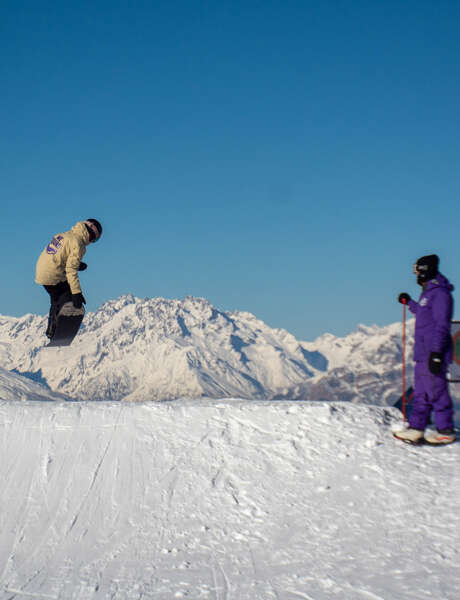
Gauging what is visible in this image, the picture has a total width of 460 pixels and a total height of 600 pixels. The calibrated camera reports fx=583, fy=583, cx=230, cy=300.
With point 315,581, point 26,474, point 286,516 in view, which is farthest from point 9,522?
point 315,581

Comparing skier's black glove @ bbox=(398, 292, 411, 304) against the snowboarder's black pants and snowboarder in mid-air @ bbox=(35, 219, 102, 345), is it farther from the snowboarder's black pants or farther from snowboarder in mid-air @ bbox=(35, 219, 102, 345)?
the snowboarder's black pants

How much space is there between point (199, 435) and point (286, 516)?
2725 millimetres

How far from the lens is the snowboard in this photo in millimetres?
11055

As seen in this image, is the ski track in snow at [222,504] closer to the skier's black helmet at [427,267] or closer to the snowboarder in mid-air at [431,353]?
the snowboarder in mid-air at [431,353]

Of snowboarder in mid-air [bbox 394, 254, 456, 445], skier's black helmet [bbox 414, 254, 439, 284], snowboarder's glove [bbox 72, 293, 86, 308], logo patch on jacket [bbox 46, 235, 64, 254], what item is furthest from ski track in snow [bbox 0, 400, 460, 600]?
logo patch on jacket [bbox 46, 235, 64, 254]

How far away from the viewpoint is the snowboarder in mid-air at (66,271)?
10.8m

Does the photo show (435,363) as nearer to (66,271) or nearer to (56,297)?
(66,271)

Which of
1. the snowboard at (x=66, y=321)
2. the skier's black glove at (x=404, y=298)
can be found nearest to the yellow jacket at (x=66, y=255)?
the snowboard at (x=66, y=321)

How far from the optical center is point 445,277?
10086 mm

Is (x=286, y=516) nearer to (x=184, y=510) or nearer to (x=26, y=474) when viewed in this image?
(x=184, y=510)

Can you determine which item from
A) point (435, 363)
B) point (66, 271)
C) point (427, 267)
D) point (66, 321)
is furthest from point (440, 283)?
point (66, 321)

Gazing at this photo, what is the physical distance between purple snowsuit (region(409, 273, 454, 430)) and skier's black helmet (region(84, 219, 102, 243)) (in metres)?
5.87

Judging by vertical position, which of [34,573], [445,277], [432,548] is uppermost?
[445,277]

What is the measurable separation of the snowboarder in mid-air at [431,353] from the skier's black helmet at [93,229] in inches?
230
